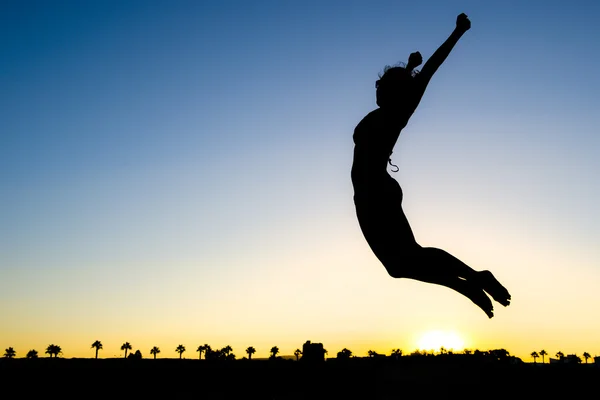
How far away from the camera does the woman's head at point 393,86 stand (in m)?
5.24

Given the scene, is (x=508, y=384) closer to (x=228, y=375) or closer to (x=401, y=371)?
(x=401, y=371)

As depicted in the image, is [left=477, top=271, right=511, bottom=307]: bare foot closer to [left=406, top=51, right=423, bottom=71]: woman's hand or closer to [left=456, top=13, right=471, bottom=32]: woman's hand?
[left=406, top=51, right=423, bottom=71]: woman's hand

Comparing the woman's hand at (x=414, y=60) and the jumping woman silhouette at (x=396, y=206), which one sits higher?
the woman's hand at (x=414, y=60)

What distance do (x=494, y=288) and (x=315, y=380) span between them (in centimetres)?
221

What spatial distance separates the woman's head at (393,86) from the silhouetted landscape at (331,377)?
113 inches

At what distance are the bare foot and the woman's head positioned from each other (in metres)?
2.08

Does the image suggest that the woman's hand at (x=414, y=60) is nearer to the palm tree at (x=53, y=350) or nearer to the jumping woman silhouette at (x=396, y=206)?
the jumping woman silhouette at (x=396, y=206)

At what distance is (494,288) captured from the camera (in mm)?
5176

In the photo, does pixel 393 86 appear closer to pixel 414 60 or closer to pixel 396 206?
pixel 414 60

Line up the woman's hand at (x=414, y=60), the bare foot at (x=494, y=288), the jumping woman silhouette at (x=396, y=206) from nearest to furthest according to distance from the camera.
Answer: the jumping woman silhouette at (x=396, y=206) → the bare foot at (x=494, y=288) → the woman's hand at (x=414, y=60)

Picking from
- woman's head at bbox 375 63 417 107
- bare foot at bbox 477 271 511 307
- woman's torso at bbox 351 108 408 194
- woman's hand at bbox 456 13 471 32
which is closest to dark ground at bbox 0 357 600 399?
bare foot at bbox 477 271 511 307

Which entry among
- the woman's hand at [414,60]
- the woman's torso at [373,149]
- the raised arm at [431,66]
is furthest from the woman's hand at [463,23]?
the woman's torso at [373,149]

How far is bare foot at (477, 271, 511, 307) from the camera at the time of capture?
5172 mm

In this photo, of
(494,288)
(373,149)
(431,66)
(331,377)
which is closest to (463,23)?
(431,66)
